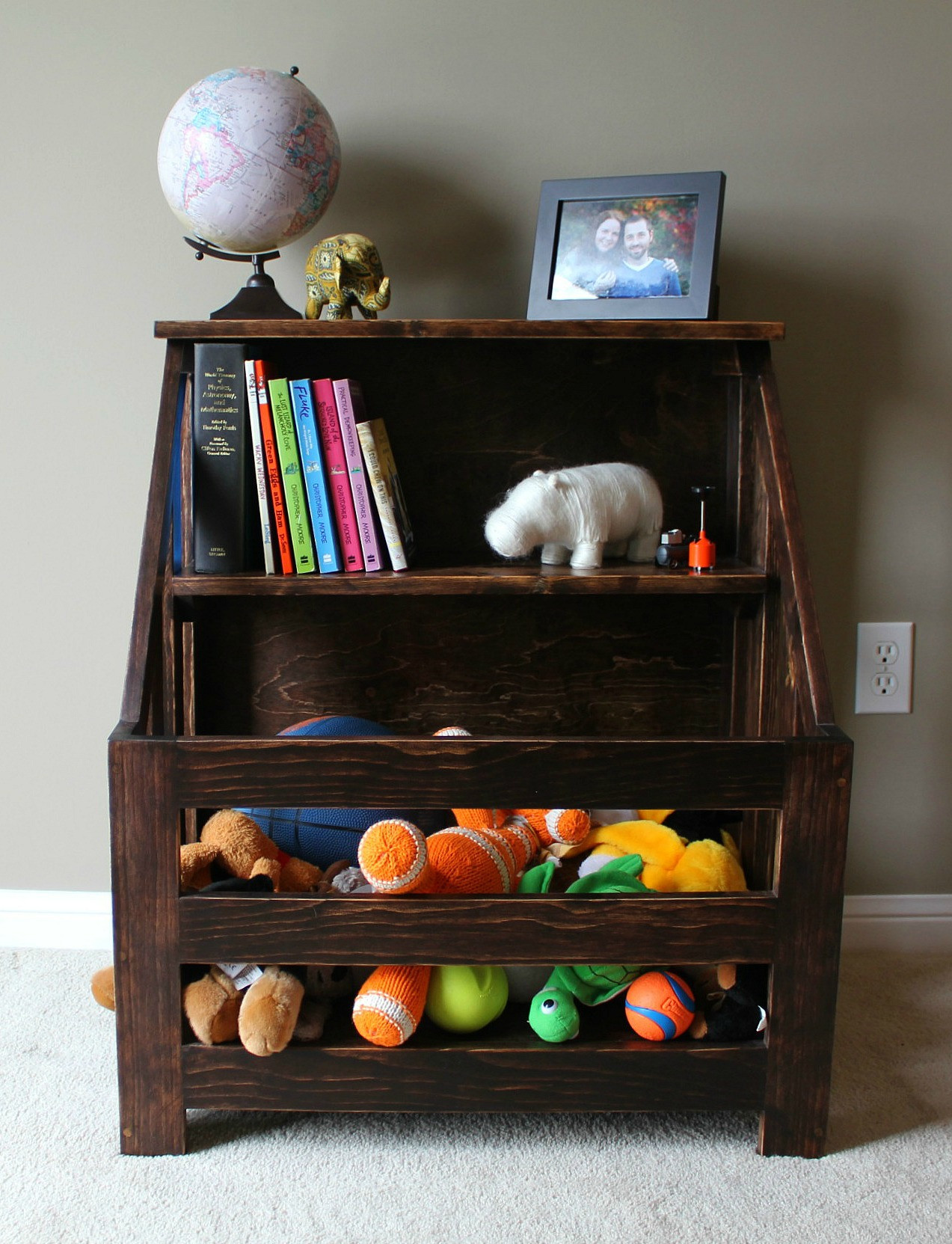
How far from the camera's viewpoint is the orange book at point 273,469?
3.85ft

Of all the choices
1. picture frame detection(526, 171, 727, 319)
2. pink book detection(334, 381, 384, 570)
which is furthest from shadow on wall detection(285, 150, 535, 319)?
pink book detection(334, 381, 384, 570)

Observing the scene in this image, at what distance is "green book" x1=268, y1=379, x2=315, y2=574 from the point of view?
117 centimetres

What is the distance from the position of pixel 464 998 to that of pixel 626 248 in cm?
87

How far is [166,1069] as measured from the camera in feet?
3.25

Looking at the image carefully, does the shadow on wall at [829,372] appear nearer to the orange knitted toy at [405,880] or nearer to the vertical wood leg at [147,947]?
the orange knitted toy at [405,880]

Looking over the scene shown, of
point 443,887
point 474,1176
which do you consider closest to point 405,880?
point 443,887

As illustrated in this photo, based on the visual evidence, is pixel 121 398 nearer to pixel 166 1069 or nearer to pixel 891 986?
pixel 166 1069

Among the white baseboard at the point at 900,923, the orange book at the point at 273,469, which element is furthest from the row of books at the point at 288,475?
the white baseboard at the point at 900,923

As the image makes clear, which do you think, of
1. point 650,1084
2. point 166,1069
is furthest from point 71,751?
point 650,1084

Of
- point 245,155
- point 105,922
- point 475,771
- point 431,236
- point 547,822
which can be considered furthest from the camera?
point 105,922

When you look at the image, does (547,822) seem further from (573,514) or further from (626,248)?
(626,248)

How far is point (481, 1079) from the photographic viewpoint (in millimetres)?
991

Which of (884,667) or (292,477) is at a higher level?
(292,477)

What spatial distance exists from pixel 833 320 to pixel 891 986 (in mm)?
907
